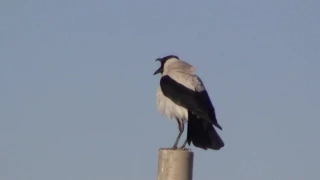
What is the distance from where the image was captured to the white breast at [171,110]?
11.2 m

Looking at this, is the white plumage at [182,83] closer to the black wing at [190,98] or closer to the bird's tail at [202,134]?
the black wing at [190,98]

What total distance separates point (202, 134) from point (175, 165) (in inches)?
104

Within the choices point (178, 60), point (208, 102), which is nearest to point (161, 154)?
point (208, 102)

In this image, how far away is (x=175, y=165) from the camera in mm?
7891

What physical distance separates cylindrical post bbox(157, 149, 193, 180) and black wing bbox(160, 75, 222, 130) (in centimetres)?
263

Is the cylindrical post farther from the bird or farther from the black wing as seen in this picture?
the black wing

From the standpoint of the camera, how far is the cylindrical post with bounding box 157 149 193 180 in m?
7.81

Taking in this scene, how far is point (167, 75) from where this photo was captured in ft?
37.4

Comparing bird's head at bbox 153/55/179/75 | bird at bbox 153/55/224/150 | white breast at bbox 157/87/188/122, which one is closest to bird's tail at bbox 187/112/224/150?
bird at bbox 153/55/224/150

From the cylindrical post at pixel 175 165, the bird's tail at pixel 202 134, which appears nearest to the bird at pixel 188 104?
the bird's tail at pixel 202 134

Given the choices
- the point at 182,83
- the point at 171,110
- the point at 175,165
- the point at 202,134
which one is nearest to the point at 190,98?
the point at 182,83

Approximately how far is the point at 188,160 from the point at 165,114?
333 cm

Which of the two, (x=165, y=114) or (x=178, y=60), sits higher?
(x=178, y=60)

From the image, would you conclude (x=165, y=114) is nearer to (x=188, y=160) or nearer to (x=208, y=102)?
(x=208, y=102)
